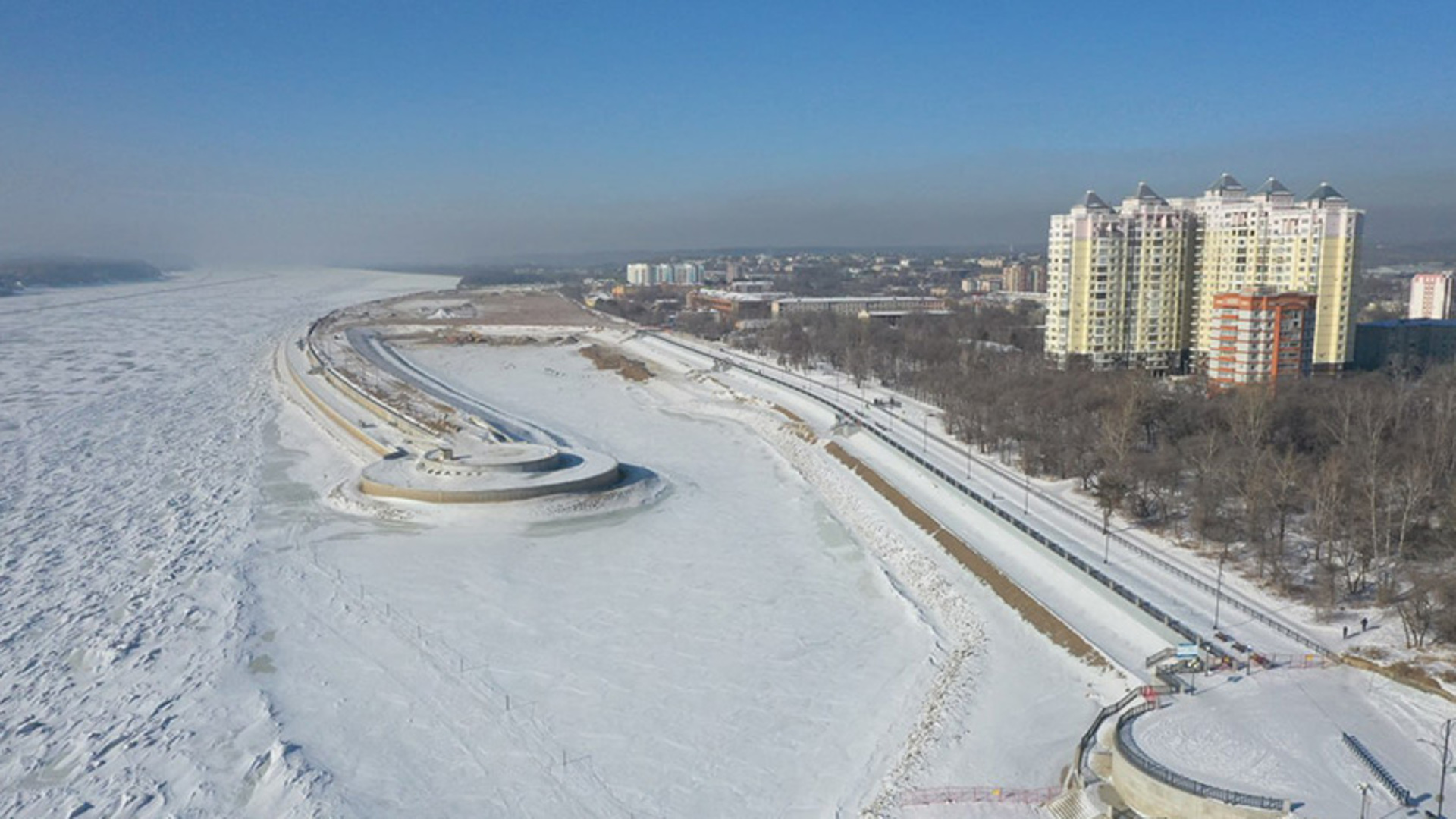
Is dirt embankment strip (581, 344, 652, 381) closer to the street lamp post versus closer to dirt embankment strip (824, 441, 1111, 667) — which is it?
dirt embankment strip (824, 441, 1111, 667)

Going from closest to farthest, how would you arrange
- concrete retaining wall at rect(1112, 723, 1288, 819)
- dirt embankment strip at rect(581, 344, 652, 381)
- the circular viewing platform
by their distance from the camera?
1. concrete retaining wall at rect(1112, 723, 1288, 819)
2. the circular viewing platform
3. dirt embankment strip at rect(581, 344, 652, 381)

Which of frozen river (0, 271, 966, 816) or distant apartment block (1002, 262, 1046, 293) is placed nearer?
frozen river (0, 271, 966, 816)

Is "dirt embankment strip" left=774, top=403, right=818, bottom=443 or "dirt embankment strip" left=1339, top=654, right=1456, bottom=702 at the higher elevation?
"dirt embankment strip" left=1339, top=654, right=1456, bottom=702

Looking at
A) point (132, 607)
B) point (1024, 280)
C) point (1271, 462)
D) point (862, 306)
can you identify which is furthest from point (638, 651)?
point (1024, 280)

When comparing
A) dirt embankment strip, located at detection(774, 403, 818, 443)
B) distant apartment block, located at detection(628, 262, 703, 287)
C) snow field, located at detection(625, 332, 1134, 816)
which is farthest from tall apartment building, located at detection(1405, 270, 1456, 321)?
distant apartment block, located at detection(628, 262, 703, 287)

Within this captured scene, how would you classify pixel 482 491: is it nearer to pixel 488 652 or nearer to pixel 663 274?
pixel 488 652

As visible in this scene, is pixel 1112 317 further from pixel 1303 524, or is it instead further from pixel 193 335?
pixel 193 335
